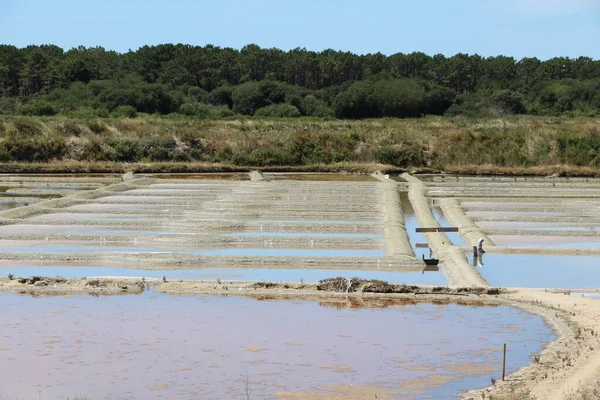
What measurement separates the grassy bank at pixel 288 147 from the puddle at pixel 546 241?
20.8 meters

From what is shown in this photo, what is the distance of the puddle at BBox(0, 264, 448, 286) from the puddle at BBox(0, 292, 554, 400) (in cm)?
218

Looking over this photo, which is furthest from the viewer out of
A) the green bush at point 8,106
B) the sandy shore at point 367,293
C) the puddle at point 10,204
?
the green bush at point 8,106

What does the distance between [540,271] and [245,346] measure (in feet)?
30.4

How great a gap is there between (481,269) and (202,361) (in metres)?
9.49

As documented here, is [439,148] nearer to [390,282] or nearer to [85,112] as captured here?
[85,112]

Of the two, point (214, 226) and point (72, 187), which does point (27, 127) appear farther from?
point (214, 226)

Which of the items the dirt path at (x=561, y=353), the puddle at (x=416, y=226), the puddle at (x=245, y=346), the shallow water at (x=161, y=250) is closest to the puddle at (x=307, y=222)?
the puddle at (x=416, y=226)

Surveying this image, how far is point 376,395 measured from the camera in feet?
41.7

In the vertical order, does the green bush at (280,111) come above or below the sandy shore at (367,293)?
above

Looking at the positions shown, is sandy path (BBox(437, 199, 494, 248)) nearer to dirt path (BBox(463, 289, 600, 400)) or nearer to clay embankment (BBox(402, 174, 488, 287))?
clay embankment (BBox(402, 174, 488, 287))

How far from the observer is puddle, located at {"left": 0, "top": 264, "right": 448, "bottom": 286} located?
821 inches

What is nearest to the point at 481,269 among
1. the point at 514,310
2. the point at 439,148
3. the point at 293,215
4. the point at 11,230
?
the point at 514,310

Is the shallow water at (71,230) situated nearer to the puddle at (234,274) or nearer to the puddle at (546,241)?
the puddle at (234,274)

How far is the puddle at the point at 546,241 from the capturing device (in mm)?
25406
